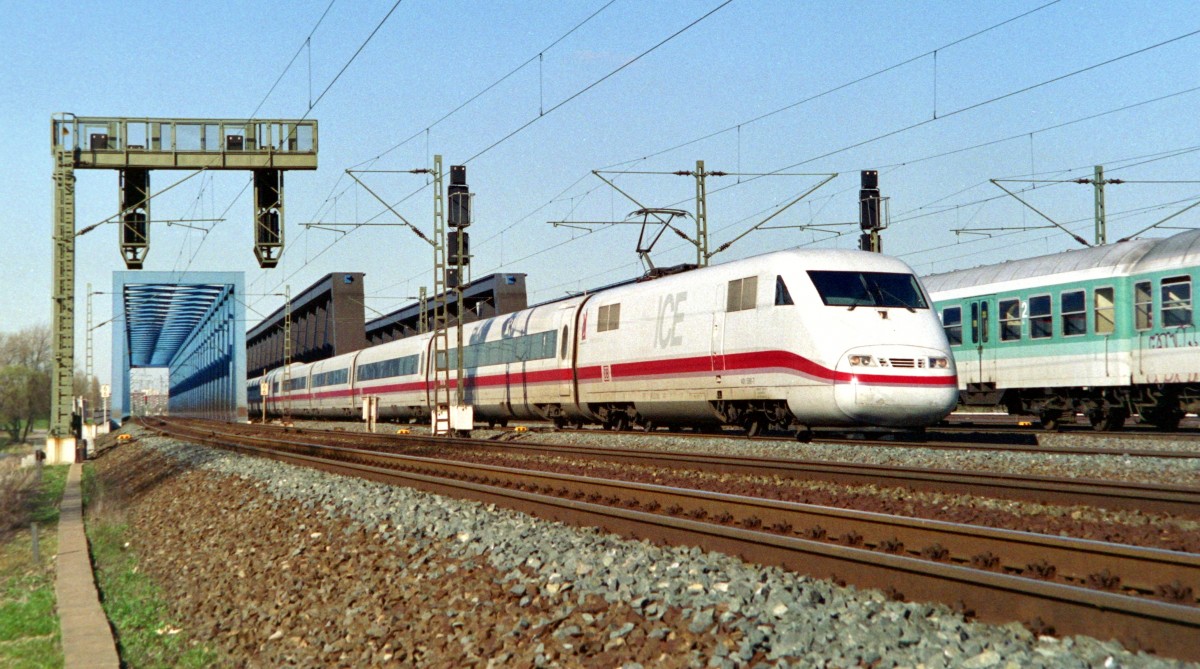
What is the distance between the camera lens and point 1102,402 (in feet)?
68.1

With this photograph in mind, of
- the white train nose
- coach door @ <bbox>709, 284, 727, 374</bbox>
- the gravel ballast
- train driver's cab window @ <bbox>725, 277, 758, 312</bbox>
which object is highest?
train driver's cab window @ <bbox>725, 277, 758, 312</bbox>

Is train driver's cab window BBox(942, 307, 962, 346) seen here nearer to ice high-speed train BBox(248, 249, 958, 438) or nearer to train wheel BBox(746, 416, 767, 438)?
ice high-speed train BBox(248, 249, 958, 438)

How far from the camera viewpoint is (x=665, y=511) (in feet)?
33.7

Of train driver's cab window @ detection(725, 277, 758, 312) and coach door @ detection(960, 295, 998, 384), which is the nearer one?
train driver's cab window @ detection(725, 277, 758, 312)

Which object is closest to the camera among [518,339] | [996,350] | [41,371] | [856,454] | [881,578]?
[881,578]

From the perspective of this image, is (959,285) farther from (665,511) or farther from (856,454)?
(665,511)

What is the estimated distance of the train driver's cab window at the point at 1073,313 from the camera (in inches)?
816

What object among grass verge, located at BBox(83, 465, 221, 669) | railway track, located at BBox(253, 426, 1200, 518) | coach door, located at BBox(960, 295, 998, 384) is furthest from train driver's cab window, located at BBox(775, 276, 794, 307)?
grass verge, located at BBox(83, 465, 221, 669)

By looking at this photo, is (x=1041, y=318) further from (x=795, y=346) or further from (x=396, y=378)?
(x=396, y=378)

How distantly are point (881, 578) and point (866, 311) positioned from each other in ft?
35.1

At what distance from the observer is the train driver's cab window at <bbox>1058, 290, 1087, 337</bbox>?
68.0ft

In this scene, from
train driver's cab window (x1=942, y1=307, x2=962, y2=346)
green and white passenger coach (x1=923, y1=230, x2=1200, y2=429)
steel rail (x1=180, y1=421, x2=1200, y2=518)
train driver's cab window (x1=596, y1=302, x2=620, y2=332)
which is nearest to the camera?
steel rail (x1=180, y1=421, x2=1200, y2=518)

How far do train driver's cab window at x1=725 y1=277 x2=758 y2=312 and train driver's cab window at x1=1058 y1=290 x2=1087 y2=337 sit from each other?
704 cm

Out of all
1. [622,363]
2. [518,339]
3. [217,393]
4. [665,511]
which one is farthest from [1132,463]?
[217,393]
